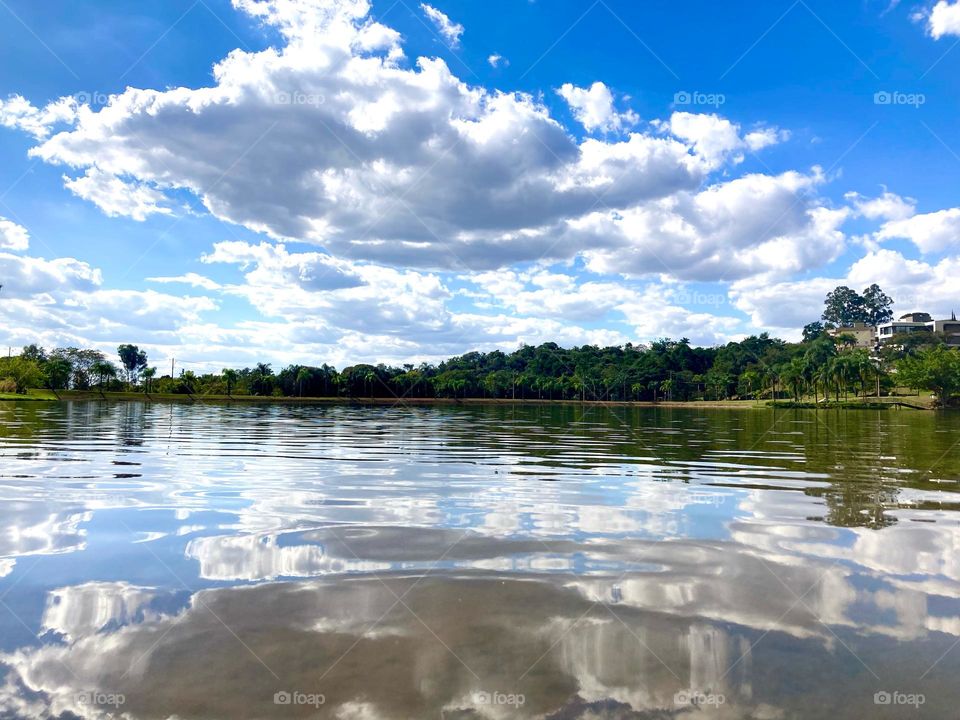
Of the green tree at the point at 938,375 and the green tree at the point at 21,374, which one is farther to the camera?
the green tree at the point at 21,374

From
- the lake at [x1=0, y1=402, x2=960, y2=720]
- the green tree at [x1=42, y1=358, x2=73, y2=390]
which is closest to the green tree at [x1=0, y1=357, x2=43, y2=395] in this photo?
the green tree at [x1=42, y1=358, x2=73, y2=390]

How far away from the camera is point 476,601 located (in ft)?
24.5

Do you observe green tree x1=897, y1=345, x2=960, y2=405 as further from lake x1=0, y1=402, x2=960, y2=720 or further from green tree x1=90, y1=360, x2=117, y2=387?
green tree x1=90, y1=360, x2=117, y2=387

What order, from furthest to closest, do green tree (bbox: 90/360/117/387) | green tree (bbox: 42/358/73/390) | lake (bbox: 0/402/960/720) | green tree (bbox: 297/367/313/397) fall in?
green tree (bbox: 90/360/117/387) < green tree (bbox: 297/367/313/397) < green tree (bbox: 42/358/73/390) < lake (bbox: 0/402/960/720)

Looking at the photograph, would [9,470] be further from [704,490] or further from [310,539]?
[704,490]

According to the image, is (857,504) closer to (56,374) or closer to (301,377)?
(301,377)

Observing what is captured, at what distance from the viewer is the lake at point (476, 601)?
528cm

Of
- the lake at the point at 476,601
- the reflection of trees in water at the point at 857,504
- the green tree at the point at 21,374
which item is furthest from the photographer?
the green tree at the point at 21,374

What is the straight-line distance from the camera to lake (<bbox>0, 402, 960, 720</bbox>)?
5.28m

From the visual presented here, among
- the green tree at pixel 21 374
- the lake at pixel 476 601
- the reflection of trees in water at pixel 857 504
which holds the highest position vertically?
the green tree at pixel 21 374

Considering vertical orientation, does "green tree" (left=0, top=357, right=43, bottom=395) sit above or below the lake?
above

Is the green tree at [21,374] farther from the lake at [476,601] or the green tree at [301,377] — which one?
the lake at [476,601]

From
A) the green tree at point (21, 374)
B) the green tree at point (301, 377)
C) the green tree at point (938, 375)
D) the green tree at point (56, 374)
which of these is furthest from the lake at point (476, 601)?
the green tree at point (56, 374)

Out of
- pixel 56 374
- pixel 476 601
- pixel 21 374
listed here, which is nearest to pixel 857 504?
pixel 476 601
